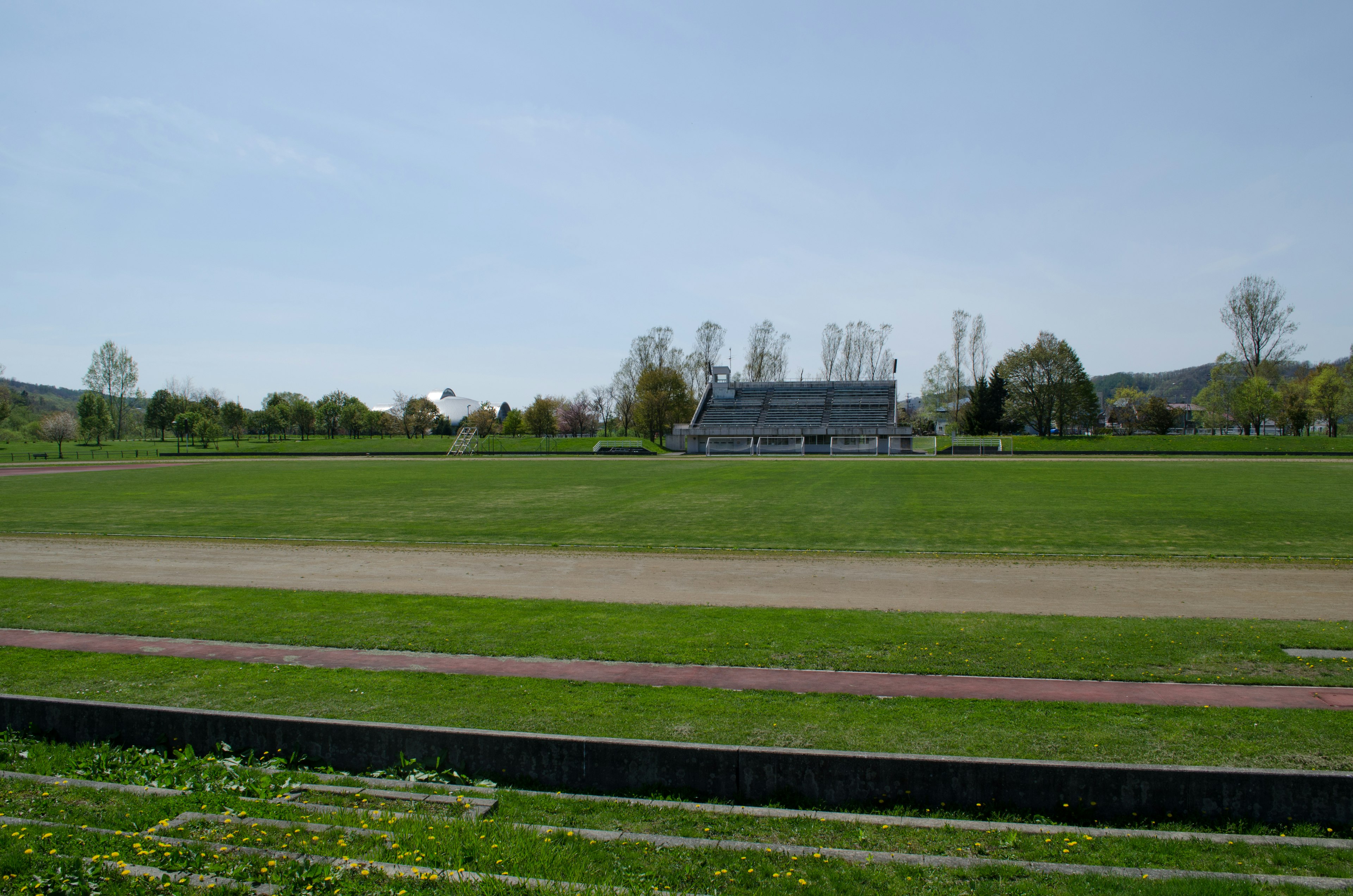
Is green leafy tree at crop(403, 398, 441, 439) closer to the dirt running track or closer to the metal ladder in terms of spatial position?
the metal ladder

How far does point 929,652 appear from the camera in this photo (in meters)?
9.39

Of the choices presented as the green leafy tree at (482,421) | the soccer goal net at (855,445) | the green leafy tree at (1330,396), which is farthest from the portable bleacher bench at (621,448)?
the green leafy tree at (1330,396)

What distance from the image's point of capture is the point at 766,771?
5875mm

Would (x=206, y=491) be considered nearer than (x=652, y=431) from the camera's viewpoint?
Yes

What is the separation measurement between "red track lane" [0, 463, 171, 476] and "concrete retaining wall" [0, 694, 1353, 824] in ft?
184

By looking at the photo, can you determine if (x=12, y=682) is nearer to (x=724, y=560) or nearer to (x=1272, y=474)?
(x=724, y=560)

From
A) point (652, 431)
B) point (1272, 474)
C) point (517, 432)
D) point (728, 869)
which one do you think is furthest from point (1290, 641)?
point (517, 432)

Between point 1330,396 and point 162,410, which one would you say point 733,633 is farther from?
point 162,410

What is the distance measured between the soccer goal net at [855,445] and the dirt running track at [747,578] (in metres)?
63.4

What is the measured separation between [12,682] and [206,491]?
3013 cm

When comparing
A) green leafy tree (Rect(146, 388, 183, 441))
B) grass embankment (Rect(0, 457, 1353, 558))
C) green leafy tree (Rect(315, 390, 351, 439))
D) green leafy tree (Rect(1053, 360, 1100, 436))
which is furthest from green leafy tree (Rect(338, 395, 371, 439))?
green leafy tree (Rect(1053, 360, 1100, 436))

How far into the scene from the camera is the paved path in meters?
7.74

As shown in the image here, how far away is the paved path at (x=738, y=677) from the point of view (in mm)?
7738

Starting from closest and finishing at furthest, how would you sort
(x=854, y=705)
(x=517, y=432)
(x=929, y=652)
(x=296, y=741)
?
1. (x=296, y=741)
2. (x=854, y=705)
3. (x=929, y=652)
4. (x=517, y=432)
